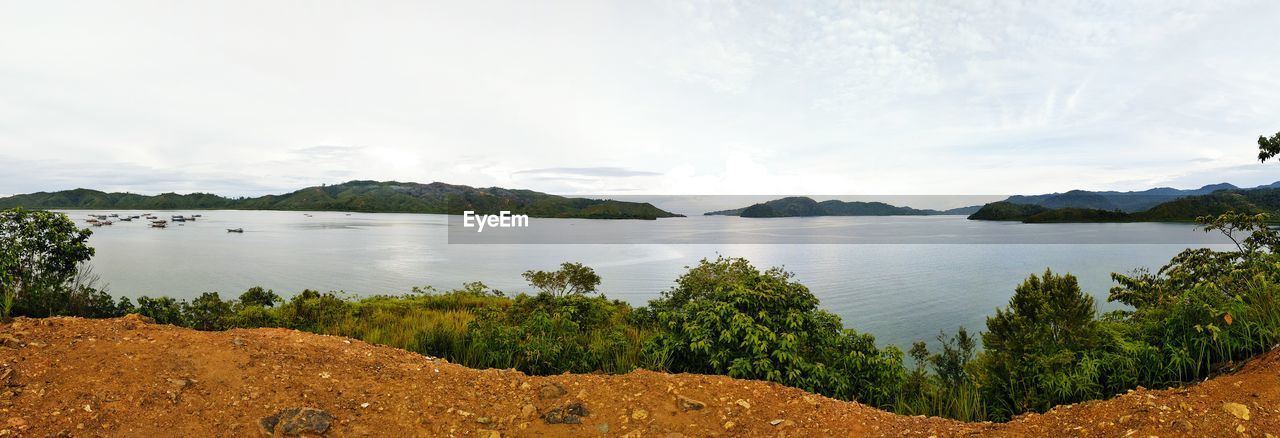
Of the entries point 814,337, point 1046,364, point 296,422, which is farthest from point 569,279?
point 1046,364

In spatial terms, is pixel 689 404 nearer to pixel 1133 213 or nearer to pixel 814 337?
pixel 814 337

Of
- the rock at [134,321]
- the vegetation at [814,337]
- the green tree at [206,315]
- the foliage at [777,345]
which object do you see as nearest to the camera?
the vegetation at [814,337]

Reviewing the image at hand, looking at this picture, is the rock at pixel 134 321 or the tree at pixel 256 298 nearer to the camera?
the rock at pixel 134 321

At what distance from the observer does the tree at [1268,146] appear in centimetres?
880

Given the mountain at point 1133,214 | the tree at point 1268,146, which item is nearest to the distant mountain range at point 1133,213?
the mountain at point 1133,214

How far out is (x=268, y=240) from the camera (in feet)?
235

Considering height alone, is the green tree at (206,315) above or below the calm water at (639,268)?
above

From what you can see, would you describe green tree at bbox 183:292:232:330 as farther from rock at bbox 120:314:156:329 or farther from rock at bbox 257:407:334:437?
rock at bbox 257:407:334:437

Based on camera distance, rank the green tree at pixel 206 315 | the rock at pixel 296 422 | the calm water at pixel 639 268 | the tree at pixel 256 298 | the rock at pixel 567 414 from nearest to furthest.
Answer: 1. the rock at pixel 296 422
2. the rock at pixel 567 414
3. the green tree at pixel 206 315
4. the tree at pixel 256 298
5. the calm water at pixel 639 268

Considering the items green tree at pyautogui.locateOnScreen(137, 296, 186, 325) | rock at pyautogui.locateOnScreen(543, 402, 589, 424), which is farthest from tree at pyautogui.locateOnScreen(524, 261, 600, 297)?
rock at pyautogui.locateOnScreen(543, 402, 589, 424)

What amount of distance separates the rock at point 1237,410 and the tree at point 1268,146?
351 inches

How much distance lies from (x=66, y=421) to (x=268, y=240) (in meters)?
83.2

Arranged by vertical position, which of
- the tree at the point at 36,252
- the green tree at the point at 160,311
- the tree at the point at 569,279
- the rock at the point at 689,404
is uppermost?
the tree at the point at 36,252

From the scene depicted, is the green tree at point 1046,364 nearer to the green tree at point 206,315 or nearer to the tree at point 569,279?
the green tree at point 206,315
